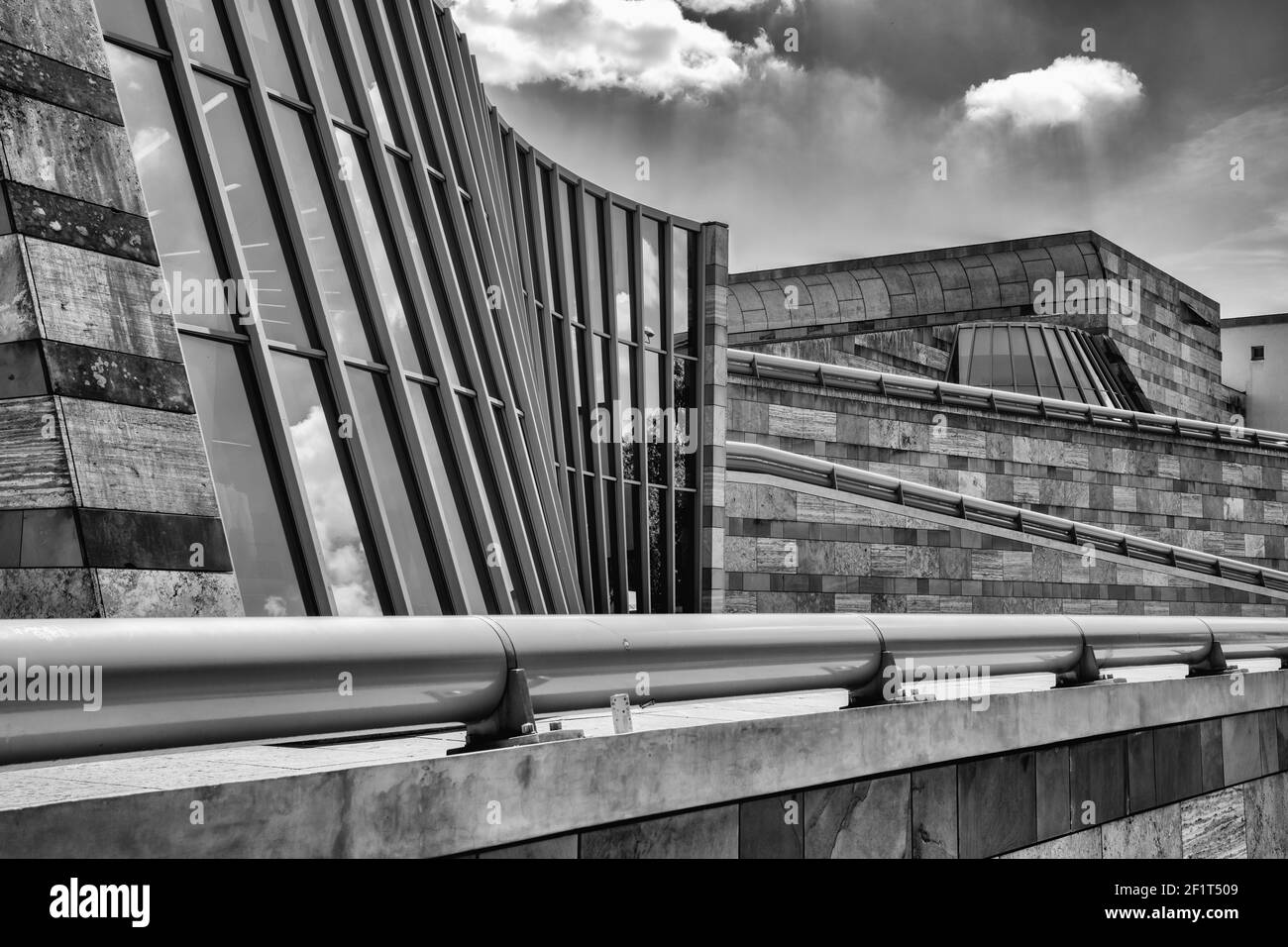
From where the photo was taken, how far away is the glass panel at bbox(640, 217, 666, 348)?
20.8 meters

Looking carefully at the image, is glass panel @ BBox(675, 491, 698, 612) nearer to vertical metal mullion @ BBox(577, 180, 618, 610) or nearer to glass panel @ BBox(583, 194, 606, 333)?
vertical metal mullion @ BBox(577, 180, 618, 610)

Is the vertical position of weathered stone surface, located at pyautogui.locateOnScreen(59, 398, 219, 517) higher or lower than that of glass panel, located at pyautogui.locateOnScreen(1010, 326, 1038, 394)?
lower

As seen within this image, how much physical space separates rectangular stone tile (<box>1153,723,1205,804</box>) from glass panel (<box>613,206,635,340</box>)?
43.8 feet

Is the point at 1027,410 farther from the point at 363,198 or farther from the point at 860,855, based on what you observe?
the point at 860,855

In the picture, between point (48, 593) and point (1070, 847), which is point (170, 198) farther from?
point (1070, 847)

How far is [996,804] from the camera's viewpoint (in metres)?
6.02

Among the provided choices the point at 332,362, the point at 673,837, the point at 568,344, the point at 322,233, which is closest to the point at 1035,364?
the point at 568,344

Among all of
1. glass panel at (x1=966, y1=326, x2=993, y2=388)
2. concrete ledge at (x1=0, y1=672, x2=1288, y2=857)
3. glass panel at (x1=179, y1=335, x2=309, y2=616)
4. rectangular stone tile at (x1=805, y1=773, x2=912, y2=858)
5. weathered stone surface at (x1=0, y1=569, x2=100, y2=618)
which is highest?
glass panel at (x1=966, y1=326, x2=993, y2=388)

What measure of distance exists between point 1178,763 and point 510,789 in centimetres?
563

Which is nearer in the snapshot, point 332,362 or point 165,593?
point 165,593

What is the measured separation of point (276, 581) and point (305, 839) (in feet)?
18.3

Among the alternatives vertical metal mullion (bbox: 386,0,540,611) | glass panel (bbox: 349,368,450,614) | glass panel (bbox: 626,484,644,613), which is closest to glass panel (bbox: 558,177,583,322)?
glass panel (bbox: 626,484,644,613)
